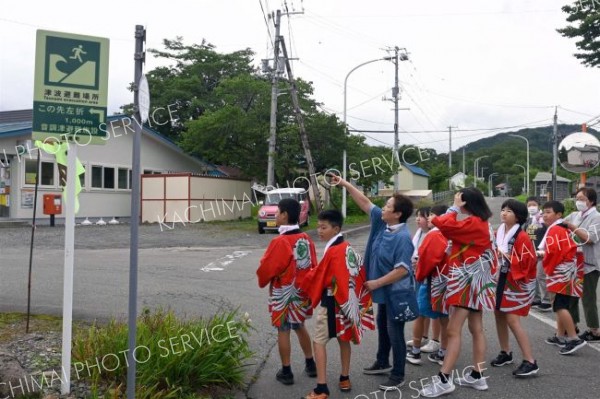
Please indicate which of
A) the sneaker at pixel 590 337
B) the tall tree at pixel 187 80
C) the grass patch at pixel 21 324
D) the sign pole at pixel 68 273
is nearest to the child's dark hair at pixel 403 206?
the sign pole at pixel 68 273

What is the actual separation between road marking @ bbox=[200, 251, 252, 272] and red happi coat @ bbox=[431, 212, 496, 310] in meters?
8.01

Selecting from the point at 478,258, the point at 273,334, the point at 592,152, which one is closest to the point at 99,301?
the point at 273,334

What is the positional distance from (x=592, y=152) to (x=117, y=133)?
74.8 ft

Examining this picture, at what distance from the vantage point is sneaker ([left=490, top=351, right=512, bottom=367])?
18.5 feet

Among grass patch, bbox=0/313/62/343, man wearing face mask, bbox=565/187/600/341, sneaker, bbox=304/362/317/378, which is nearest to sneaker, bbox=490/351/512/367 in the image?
man wearing face mask, bbox=565/187/600/341

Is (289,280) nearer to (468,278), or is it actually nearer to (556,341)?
(468,278)

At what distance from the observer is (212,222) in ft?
92.0

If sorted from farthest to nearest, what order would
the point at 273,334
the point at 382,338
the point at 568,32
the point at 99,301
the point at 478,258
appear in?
the point at 568,32, the point at 99,301, the point at 273,334, the point at 382,338, the point at 478,258

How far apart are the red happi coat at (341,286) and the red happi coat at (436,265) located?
0.81m

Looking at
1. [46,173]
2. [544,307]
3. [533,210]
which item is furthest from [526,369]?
[46,173]

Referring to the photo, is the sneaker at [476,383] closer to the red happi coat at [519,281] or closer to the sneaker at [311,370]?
the red happi coat at [519,281]

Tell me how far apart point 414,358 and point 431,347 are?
0.47m

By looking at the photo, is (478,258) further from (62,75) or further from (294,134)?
(294,134)

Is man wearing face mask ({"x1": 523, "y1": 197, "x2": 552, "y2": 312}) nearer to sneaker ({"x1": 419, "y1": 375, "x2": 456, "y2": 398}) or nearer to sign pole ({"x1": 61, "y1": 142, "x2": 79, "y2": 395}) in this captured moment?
sneaker ({"x1": 419, "y1": 375, "x2": 456, "y2": 398})
